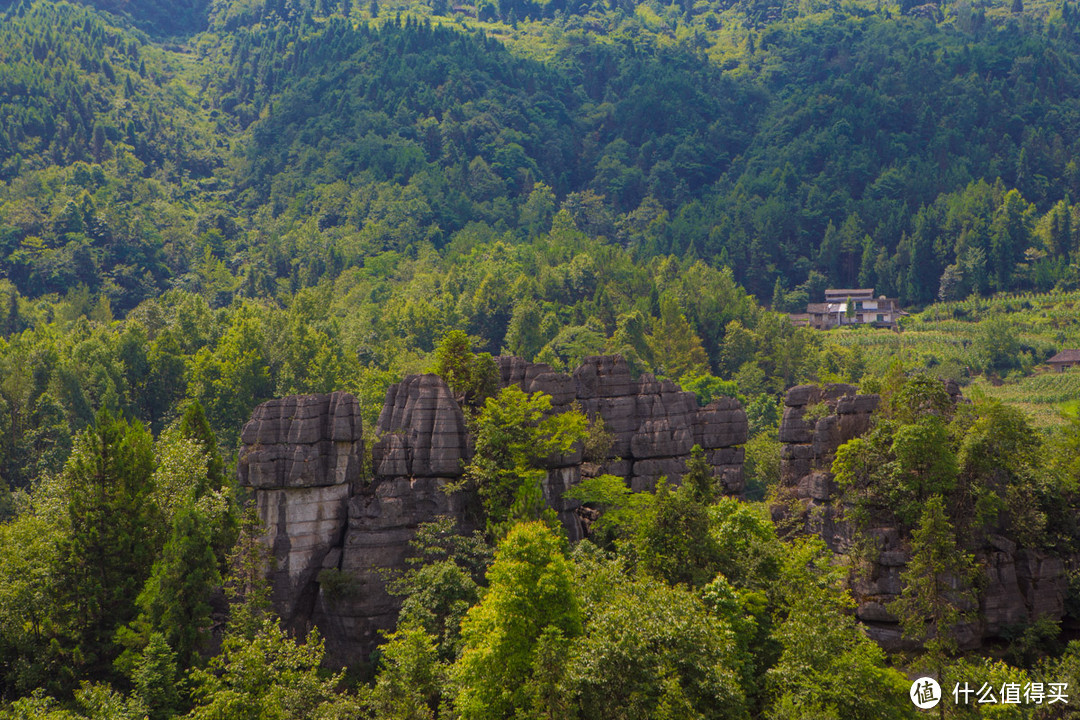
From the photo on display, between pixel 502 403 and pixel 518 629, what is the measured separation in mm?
15679

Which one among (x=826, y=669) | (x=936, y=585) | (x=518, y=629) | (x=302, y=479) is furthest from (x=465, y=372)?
(x=936, y=585)

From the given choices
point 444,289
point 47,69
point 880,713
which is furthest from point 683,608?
point 47,69

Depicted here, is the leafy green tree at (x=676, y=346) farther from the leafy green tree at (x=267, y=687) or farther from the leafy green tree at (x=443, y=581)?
the leafy green tree at (x=267, y=687)

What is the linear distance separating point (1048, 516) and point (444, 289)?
9746 centimetres

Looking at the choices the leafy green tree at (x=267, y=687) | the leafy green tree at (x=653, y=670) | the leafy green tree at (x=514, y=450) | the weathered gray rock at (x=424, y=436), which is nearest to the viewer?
the leafy green tree at (x=267, y=687)

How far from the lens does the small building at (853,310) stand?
151 metres

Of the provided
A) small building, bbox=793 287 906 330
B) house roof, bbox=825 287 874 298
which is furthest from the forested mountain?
house roof, bbox=825 287 874 298

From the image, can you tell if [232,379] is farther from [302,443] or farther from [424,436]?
[424,436]

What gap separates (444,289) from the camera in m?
139

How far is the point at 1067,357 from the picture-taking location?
381 feet

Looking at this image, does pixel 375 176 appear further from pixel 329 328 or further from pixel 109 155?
pixel 329 328

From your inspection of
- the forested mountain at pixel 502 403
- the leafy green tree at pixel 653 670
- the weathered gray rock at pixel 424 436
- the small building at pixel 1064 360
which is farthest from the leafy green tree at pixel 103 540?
the small building at pixel 1064 360

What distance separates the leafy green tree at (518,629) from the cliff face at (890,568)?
49.2 ft

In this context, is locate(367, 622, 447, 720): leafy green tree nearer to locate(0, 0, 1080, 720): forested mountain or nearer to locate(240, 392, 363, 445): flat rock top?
locate(0, 0, 1080, 720): forested mountain
